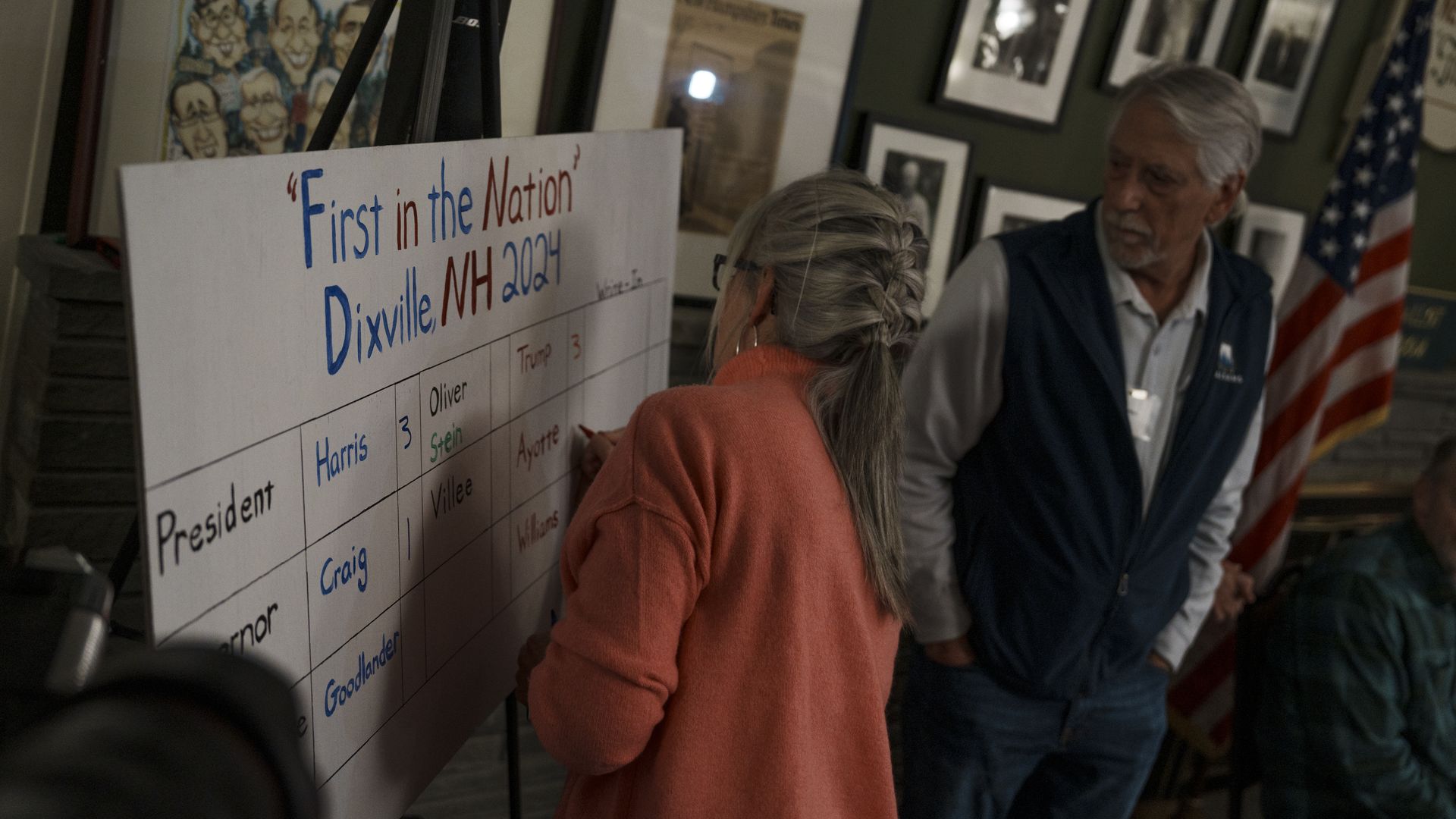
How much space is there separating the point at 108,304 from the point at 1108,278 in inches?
64.2

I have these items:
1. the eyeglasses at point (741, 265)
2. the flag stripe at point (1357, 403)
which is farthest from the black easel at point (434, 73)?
the flag stripe at point (1357, 403)

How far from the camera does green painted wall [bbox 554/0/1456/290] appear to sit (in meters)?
2.46

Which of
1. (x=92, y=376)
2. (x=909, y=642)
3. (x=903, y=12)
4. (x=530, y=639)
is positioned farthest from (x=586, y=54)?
(x=909, y=642)

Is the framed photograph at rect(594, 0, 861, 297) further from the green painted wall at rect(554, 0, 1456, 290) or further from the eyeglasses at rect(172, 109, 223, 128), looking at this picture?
the eyeglasses at rect(172, 109, 223, 128)

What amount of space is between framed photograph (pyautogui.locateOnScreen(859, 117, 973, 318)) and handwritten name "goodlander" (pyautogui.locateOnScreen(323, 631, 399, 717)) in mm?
1694

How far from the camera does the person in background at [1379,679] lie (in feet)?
8.07

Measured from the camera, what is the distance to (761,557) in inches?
42.3

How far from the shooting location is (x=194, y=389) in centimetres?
75

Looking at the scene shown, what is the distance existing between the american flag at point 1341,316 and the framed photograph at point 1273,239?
261 millimetres

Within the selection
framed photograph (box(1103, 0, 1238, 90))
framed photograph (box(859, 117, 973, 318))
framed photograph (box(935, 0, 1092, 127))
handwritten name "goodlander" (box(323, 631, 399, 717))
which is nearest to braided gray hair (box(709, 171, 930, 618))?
handwritten name "goodlander" (box(323, 631, 399, 717))

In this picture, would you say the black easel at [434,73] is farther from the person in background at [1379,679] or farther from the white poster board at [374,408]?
the person in background at [1379,679]

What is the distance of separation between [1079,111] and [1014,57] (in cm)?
34

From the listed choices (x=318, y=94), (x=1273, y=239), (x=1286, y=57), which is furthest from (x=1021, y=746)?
(x=1286, y=57)

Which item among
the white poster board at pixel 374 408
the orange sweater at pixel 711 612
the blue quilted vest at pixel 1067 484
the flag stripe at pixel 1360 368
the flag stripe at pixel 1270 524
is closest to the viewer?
the white poster board at pixel 374 408
